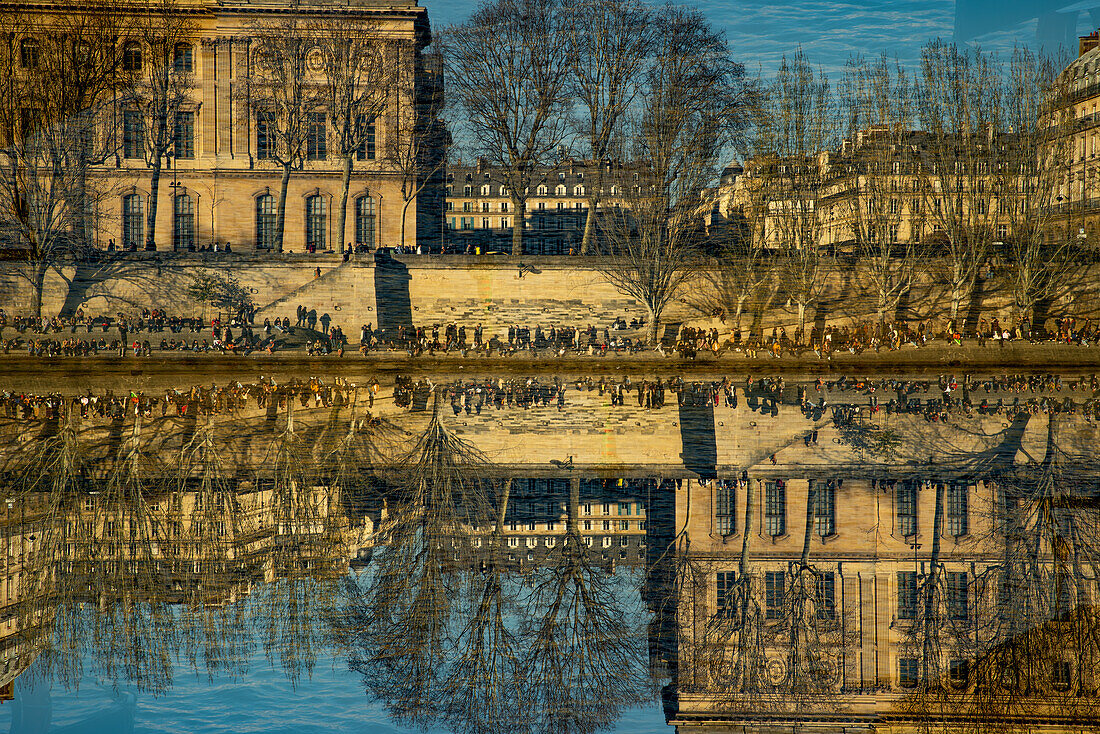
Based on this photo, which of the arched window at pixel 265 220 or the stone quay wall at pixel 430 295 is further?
the arched window at pixel 265 220

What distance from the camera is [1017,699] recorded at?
1362cm

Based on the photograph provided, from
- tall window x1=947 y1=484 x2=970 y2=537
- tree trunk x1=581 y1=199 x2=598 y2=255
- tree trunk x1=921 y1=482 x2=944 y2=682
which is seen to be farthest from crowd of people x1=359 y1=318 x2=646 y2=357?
tree trunk x1=921 y1=482 x2=944 y2=682

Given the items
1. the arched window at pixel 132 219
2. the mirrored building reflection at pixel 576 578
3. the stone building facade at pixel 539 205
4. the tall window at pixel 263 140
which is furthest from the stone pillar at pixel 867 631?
the arched window at pixel 132 219

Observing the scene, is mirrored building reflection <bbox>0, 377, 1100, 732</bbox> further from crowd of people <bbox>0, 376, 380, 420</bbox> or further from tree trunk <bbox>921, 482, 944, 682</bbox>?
crowd of people <bbox>0, 376, 380, 420</bbox>

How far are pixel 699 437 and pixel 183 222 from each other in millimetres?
31911

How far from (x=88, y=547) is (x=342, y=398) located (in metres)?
12.5

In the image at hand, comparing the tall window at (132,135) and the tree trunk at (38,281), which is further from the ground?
the tall window at (132,135)

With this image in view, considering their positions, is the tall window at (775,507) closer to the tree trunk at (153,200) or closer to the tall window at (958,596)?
the tall window at (958,596)

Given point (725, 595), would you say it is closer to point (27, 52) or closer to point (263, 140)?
point (263, 140)

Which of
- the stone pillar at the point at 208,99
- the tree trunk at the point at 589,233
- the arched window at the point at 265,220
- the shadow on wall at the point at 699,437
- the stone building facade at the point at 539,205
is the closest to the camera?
the shadow on wall at the point at 699,437

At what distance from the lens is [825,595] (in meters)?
16.2

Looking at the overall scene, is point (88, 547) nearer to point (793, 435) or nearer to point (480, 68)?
point (793, 435)

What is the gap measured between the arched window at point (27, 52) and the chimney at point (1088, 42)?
151 feet

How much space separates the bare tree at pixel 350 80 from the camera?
40.6 m
